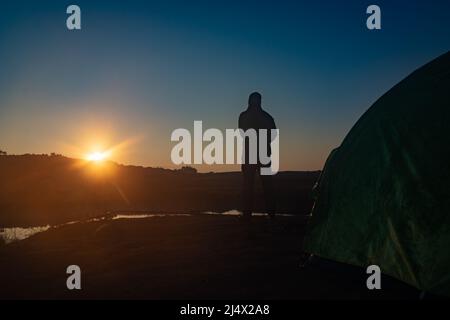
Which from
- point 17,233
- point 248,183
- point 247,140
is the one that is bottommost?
point 17,233

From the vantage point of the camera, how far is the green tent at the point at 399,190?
15.4 feet

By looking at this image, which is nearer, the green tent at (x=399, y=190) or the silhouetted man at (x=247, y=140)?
the green tent at (x=399, y=190)

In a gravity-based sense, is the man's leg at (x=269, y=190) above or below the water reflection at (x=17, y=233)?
above

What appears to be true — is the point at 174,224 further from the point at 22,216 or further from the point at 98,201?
the point at 98,201

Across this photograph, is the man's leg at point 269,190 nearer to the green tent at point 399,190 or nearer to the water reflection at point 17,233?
the green tent at point 399,190

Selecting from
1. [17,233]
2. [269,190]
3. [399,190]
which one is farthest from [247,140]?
[17,233]

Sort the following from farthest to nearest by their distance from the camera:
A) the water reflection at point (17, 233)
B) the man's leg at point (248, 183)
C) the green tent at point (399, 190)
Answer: the man's leg at point (248, 183) < the water reflection at point (17, 233) < the green tent at point (399, 190)

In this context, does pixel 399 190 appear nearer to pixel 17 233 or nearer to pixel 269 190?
pixel 269 190

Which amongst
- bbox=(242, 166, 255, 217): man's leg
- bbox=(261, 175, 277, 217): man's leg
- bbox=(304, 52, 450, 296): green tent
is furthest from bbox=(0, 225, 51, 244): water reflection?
bbox=(304, 52, 450, 296): green tent

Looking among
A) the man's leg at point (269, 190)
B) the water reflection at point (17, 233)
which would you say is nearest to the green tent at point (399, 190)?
the man's leg at point (269, 190)

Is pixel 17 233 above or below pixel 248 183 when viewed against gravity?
below

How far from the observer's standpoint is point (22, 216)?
50.0 feet

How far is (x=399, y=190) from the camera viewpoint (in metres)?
4.98

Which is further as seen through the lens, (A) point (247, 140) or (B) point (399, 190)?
(A) point (247, 140)
